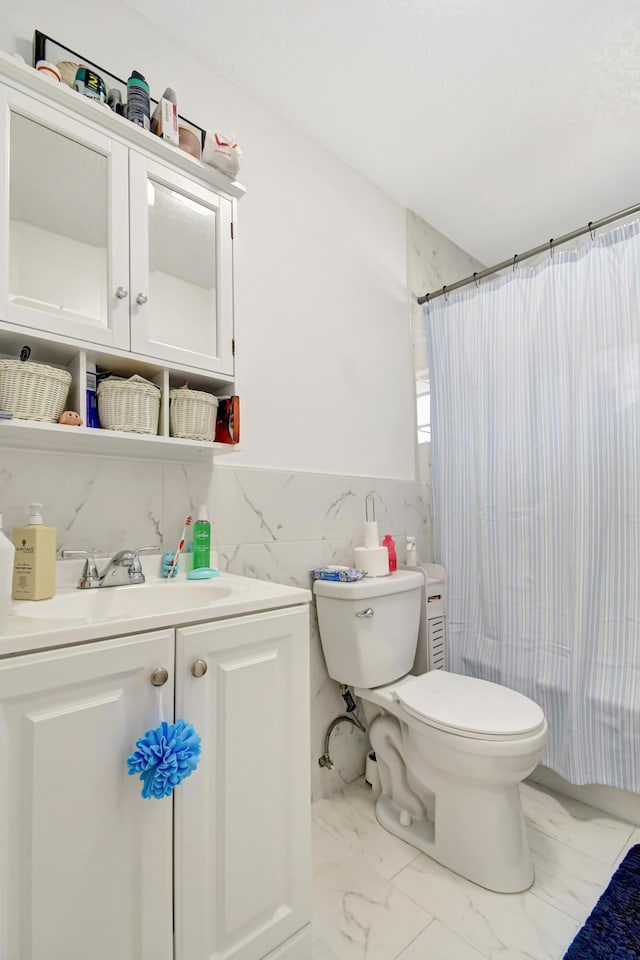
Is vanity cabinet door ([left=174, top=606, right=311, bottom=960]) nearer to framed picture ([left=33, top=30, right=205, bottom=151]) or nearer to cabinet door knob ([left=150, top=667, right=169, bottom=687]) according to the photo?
cabinet door knob ([left=150, top=667, right=169, bottom=687])

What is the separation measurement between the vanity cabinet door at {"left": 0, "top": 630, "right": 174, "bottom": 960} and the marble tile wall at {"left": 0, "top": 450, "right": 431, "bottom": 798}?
19.4 inches

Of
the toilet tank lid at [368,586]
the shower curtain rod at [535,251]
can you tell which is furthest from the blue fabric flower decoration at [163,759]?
the shower curtain rod at [535,251]

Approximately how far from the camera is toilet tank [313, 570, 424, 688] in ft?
5.10

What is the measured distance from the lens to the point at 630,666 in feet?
5.17

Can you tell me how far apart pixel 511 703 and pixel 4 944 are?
1.27 meters

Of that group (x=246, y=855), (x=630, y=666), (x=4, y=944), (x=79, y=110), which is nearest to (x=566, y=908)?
(x=630, y=666)

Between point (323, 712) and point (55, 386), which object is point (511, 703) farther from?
point (55, 386)

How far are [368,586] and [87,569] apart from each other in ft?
2.73

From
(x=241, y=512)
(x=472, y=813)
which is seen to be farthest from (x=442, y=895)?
(x=241, y=512)

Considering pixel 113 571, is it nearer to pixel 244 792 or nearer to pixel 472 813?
pixel 244 792

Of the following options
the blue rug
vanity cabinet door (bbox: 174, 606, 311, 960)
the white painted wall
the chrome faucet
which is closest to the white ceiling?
the white painted wall

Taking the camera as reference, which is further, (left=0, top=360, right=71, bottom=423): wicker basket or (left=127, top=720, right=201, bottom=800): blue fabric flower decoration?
(left=0, top=360, right=71, bottom=423): wicker basket

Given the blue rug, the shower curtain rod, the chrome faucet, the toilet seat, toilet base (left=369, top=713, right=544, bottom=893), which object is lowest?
the blue rug

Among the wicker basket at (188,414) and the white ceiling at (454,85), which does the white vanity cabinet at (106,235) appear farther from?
the white ceiling at (454,85)
